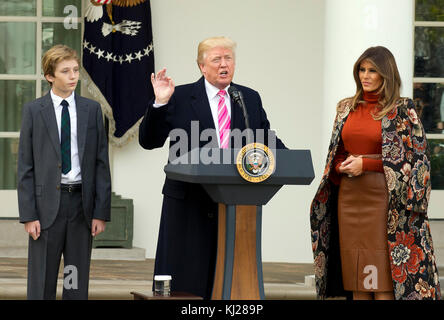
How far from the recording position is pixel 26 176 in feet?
16.4

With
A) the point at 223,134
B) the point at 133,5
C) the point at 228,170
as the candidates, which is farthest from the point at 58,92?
the point at 133,5

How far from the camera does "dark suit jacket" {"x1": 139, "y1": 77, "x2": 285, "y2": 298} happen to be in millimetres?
4930

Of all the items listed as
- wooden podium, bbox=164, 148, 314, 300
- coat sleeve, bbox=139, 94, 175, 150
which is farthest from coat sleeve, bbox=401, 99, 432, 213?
coat sleeve, bbox=139, 94, 175, 150

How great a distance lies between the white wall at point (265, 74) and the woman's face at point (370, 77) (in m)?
3.26

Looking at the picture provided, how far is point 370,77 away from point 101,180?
1547mm

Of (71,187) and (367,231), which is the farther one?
(367,231)

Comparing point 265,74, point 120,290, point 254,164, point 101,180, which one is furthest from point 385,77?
point 265,74

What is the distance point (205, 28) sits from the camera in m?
8.62

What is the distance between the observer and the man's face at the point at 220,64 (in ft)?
16.1

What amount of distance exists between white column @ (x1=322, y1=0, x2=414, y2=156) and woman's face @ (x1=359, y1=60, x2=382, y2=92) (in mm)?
1131

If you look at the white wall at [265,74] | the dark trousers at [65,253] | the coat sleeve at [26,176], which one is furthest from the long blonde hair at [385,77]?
the white wall at [265,74]

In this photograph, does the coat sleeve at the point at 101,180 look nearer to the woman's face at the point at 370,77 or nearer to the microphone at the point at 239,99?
the microphone at the point at 239,99

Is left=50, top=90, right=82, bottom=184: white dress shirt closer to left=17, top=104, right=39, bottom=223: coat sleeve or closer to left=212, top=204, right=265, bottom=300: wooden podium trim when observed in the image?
left=17, top=104, right=39, bottom=223: coat sleeve

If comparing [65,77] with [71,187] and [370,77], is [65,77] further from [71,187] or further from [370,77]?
[370,77]
